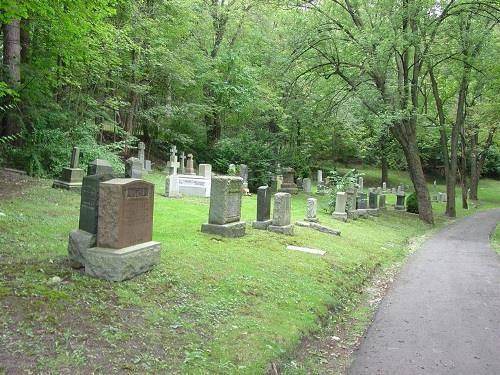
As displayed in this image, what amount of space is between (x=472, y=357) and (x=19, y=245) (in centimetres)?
621

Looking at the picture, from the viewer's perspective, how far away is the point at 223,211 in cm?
988

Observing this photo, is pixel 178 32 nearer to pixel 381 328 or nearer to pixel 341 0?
pixel 341 0

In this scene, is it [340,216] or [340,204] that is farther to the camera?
[340,204]

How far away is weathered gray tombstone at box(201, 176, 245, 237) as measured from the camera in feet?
32.3

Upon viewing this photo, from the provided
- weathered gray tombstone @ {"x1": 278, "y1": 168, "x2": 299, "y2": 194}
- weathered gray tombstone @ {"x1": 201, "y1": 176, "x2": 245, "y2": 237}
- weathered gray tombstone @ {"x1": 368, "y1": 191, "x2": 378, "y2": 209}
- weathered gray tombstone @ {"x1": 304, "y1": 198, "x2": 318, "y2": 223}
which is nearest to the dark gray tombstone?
weathered gray tombstone @ {"x1": 201, "y1": 176, "x2": 245, "y2": 237}

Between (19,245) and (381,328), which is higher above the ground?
(19,245)

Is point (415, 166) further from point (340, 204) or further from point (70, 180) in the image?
point (70, 180)

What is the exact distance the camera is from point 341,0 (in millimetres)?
22266

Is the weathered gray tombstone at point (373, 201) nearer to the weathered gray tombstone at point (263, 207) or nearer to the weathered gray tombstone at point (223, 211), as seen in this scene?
the weathered gray tombstone at point (263, 207)

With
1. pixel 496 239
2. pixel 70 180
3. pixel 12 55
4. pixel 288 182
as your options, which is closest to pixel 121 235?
pixel 70 180

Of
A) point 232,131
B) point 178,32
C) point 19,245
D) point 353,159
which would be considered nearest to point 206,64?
point 178,32

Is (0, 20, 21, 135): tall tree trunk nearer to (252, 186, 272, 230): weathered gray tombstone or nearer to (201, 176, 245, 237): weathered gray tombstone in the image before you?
(201, 176, 245, 237): weathered gray tombstone

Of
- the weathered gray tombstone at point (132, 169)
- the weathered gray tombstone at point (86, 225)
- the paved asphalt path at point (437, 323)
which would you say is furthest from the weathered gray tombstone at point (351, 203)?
the weathered gray tombstone at point (86, 225)

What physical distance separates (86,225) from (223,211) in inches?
159
